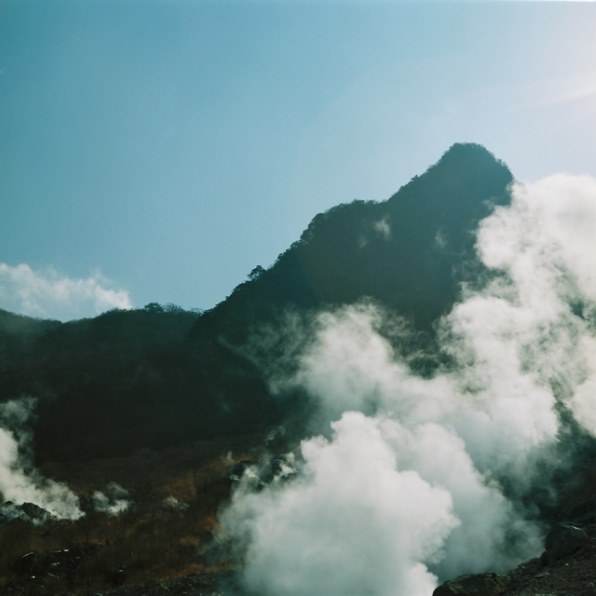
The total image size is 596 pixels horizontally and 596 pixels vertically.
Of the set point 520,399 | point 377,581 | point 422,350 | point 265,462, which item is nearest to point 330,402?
point 422,350

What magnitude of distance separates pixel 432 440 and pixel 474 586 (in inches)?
335

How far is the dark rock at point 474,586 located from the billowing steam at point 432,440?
1.85 metres

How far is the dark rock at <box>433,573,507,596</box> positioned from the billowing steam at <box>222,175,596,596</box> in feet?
6.06

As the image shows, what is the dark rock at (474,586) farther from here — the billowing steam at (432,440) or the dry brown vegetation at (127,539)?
the dry brown vegetation at (127,539)

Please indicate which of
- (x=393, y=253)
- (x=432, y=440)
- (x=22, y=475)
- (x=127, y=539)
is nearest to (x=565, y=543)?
(x=432, y=440)

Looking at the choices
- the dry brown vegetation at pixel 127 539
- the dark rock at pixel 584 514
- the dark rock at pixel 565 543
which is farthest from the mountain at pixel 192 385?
the dark rock at pixel 584 514

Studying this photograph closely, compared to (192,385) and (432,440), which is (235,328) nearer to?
(192,385)

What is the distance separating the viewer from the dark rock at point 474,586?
716 cm

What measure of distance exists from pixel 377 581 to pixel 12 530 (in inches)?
492

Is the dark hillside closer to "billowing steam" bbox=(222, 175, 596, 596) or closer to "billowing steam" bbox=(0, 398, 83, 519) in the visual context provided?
"billowing steam" bbox=(222, 175, 596, 596)

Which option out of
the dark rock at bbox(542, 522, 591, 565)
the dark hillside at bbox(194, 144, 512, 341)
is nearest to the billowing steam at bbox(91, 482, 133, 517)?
the dark rock at bbox(542, 522, 591, 565)

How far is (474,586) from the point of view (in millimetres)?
7277

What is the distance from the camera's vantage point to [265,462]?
856 inches

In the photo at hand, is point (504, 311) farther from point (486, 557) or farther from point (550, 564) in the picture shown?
point (550, 564)
